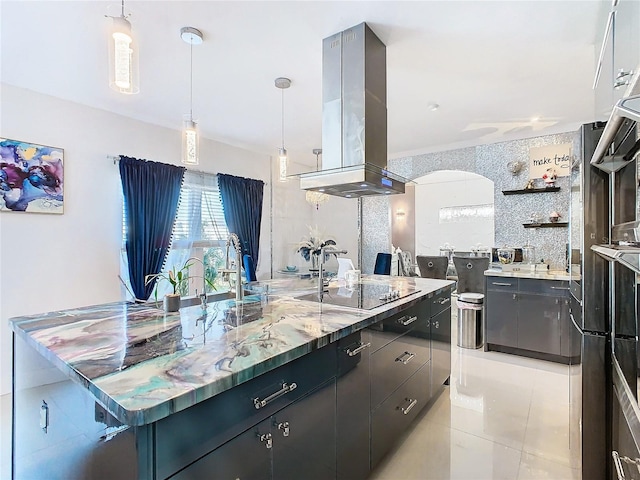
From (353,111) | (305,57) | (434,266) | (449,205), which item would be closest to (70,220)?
(305,57)

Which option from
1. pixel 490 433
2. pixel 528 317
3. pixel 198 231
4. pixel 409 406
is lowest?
pixel 490 433

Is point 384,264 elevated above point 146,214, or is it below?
below

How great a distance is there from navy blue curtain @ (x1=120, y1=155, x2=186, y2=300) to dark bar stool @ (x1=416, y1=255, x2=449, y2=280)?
3499 millimetres

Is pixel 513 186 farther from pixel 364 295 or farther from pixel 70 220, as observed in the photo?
pixel 70 220

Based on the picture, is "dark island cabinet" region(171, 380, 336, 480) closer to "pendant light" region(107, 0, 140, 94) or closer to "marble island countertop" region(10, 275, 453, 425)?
"marble island countertop" region(10, 275, 453, 425)

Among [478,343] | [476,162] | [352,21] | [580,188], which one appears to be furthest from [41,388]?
[476,162]

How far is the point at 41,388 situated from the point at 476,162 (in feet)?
16.8

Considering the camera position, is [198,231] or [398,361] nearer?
[398,361]

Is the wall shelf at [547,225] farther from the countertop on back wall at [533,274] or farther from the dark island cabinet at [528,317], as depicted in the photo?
the dark island cabinet at [528,317]

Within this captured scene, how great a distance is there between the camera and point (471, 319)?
4.02 metres

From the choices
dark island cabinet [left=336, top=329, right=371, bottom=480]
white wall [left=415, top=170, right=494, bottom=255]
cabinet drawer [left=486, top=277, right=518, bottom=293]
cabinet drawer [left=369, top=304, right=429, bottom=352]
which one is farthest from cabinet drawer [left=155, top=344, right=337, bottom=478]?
white wall [left=415, top=170, right=494, bottom=255]

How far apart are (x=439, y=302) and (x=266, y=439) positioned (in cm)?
195

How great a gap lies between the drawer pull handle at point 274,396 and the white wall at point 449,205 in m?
4.91

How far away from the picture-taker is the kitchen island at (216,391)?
0.92m
